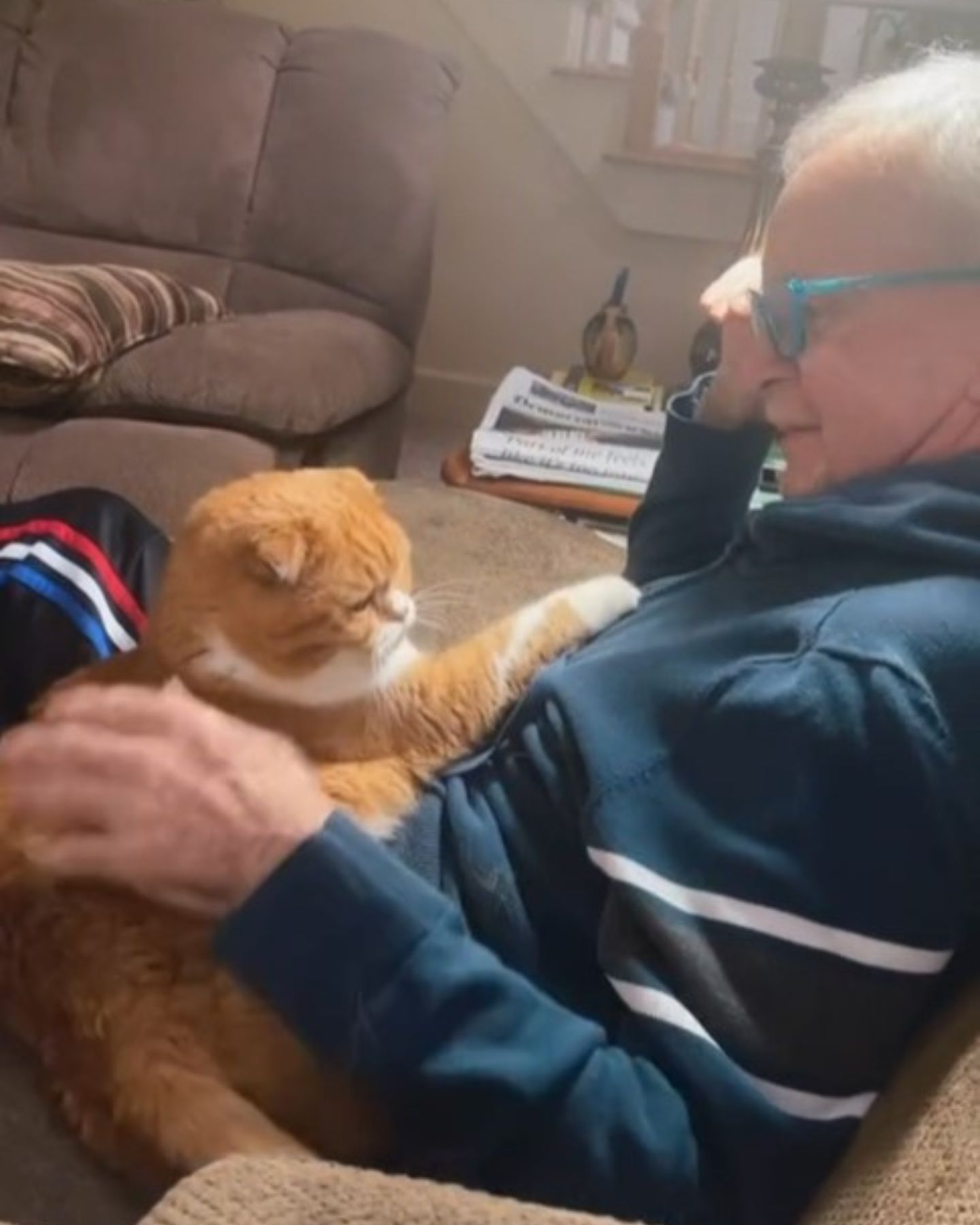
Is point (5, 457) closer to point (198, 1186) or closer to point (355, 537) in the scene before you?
point (355, 537)

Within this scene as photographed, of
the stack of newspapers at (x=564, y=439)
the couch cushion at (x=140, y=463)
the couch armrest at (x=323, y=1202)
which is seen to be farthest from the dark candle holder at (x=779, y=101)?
the couch armrest at (x=323, y=1202)

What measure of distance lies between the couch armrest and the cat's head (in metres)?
0.48

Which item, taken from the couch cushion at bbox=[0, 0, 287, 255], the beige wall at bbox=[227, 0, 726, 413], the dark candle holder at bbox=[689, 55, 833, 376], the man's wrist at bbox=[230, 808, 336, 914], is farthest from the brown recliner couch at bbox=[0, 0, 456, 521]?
the man's wrist at bbox=[230, 808, 336, 914]

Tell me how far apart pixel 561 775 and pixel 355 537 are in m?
0.32

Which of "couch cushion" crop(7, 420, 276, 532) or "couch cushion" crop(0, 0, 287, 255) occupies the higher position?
"couch cushion" crop(0, 0, 287, 255)

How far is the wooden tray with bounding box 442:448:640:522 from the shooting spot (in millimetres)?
1907

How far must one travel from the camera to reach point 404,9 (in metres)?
3.40

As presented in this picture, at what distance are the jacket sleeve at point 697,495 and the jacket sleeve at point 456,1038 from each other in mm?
550

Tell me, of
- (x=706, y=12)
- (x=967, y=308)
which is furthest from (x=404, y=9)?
(x=967, y=308)

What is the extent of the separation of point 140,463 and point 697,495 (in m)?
1.02

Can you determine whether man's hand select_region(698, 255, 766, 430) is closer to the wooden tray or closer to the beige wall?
the wooden tray

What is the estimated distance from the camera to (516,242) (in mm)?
3520

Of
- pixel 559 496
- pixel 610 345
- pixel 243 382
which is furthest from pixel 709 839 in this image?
pixel 610 345

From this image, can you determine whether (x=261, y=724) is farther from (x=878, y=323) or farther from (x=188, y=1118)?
(x=878, y=323)
